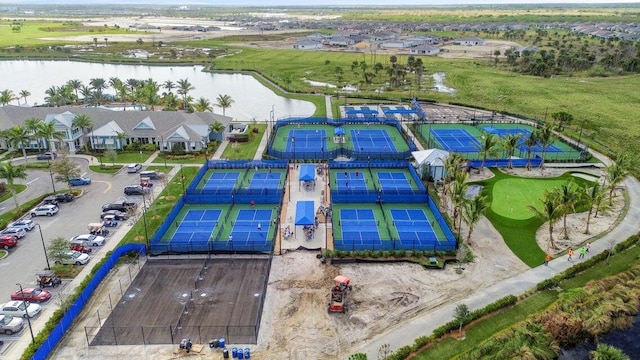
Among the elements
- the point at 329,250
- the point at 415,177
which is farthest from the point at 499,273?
the point at 415,177

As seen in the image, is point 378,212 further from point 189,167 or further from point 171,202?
point 189,167

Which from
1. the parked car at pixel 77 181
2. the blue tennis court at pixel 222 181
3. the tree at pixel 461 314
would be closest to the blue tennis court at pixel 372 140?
the blue tennis court at pixel 222 181

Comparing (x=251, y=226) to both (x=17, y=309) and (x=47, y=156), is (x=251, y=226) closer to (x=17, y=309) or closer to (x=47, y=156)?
(x=17, y=309)

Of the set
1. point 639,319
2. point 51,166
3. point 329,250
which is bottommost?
point 639,319

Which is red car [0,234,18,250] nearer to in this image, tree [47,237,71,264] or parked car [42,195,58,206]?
tree [47,237,71,264]

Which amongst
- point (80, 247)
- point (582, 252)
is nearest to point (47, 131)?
point (80, 247)

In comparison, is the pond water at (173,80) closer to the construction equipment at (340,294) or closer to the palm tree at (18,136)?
the palm tree at (18,136)

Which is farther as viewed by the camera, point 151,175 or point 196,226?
point 151,175
